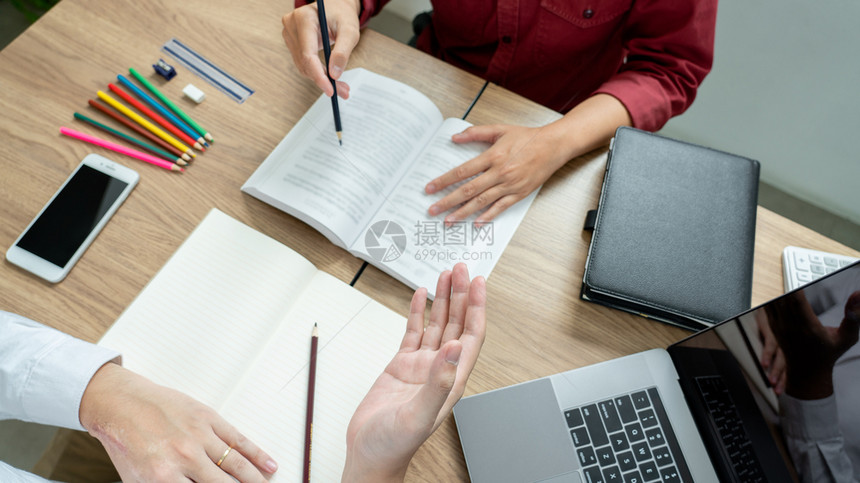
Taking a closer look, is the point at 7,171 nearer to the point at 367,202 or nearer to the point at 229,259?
the point at 229,259

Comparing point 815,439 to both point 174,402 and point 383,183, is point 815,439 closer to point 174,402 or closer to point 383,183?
point 383,183

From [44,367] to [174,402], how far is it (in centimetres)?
17

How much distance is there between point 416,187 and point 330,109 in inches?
7.9

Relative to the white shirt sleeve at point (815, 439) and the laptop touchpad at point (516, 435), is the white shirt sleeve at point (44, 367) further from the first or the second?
the white shirt sleeve at point (815, 439)

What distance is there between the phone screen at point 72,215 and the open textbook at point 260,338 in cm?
13

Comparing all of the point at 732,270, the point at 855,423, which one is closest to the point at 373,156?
the point at 732,270

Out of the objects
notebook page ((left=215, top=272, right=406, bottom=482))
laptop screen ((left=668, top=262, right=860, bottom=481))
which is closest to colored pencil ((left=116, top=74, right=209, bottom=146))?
notebook page ((left=215, top=272, right=406, bottom=482))

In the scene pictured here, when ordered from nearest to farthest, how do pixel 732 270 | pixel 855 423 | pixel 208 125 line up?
pixel 855 423 < pixel 732 270 < pixel 208 125

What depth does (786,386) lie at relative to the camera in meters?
0.52

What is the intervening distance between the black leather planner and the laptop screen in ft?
0.24

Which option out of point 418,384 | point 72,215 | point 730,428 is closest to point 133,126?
point 72,215

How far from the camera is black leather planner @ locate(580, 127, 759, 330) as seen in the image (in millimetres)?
649

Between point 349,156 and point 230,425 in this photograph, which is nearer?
point 230,425

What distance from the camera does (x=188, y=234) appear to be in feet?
2.30
